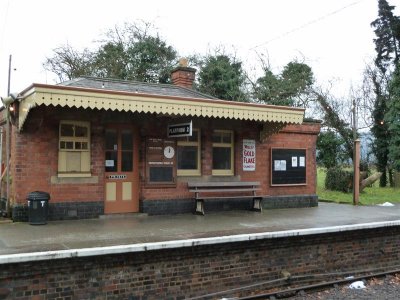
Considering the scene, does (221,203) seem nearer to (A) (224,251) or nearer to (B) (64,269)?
(A) (224,251)

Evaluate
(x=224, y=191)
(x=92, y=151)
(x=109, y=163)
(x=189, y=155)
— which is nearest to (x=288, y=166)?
(x=224, y=191)

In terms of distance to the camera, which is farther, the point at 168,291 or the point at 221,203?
the point at 221,203

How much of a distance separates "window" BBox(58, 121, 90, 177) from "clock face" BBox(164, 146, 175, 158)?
2027 millimetres

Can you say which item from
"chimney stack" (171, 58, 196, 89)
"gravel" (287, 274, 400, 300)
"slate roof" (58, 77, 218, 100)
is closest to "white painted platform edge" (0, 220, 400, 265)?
"gravel" (287, 274, 400, 300)

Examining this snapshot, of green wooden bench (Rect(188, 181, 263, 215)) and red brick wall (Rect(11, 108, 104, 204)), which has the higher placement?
red brick wall (Rect(11, 108, 104, 204))

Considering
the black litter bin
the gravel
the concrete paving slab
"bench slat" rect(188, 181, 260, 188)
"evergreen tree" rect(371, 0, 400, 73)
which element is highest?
"evergreen tree" rect(371, 0, 400, 73)

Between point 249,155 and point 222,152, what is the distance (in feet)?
2.86

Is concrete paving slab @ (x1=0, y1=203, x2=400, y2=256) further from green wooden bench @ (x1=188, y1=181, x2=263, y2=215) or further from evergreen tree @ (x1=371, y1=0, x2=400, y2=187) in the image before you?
evergreen tree @ (x1=371, y1=0, x2=400, y2=187)

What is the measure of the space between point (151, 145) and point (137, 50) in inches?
747

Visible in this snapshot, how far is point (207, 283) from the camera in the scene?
7.61 meters

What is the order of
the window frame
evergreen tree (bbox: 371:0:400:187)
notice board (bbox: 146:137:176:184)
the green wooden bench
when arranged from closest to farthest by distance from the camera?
notice board (bbox: 146:137:176:184)
the green wooden bench
the window frame
evergreen tree (bbox: 371:0:400:187)

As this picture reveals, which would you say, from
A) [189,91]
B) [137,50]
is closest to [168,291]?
[189,91]

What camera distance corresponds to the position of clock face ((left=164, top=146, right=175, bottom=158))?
11.4 metres

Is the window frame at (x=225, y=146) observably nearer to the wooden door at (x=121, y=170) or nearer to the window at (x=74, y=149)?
the wooden door at (x=121, y=170)
